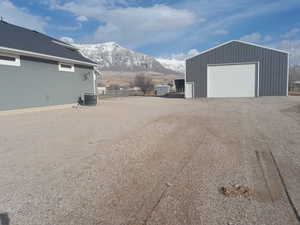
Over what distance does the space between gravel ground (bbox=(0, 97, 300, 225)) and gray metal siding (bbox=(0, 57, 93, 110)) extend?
4973 millimetres

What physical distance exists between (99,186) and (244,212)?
1.83m

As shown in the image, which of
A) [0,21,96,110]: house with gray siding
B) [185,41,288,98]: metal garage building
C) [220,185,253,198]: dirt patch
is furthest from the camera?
[185,41,288,98]: metal garage building

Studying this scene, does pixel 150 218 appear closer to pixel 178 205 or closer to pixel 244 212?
pixel 178 205

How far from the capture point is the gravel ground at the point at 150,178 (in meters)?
2.12

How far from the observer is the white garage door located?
17672mm

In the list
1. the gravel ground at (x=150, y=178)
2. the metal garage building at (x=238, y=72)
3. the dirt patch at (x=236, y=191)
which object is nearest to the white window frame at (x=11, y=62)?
the gravel ground at (x=150, y=178)

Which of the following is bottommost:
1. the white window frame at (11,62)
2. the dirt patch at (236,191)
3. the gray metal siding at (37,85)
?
the dirt patch at (236,191)

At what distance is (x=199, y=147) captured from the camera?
4312 mm

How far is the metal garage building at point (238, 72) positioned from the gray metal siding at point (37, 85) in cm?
1127

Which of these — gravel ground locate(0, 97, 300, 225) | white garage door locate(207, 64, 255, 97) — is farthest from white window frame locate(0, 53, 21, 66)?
white garage door locate(207, 64, 255, 97)

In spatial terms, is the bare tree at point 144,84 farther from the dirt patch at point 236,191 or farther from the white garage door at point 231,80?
the dirt patch at point 236,191

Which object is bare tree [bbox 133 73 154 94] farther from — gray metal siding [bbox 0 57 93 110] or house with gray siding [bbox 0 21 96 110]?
gray metal siding [bbox 0 57 93 110]

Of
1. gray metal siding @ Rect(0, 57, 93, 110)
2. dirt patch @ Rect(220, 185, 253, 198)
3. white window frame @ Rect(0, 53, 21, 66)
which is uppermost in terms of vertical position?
white window frame @ Rect(0, 53, 21, 66)

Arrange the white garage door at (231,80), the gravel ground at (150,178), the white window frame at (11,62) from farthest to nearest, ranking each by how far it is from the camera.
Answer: the white garage door at (231,80), the white window frame at (11,62), the gravel ground at (150,178)
